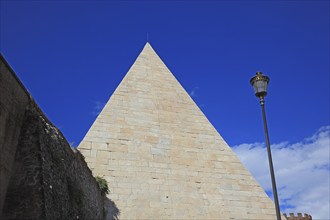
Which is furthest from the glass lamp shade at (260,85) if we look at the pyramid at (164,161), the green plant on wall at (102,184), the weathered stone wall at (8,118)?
the green plant on wall at (102,184)

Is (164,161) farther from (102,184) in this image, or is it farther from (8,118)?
(8,118)

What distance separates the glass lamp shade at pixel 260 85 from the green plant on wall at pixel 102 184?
443 cm

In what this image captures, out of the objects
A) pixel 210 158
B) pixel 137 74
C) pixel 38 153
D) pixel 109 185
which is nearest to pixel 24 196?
pixel 38 153

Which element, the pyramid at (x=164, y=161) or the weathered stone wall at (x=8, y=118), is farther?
the pyramid at (x=164, y=161)

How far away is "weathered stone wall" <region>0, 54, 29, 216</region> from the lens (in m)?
4.35

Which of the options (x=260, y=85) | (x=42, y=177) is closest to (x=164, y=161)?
(x=260, y=85)

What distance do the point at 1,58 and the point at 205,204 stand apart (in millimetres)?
6359

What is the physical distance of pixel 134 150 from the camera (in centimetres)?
936

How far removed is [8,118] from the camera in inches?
176

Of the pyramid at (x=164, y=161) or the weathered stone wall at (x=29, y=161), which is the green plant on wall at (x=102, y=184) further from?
the weathered stone wall at (x=29, y=161)

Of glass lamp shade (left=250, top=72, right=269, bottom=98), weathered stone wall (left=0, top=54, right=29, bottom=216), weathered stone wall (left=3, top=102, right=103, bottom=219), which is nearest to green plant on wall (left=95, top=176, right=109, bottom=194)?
weathered stone wall (left=3, top=102, right=103, bottom=219)

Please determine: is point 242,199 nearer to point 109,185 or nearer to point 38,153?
point 109,185

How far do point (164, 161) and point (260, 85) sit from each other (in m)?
4.40

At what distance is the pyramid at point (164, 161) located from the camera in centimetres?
868
